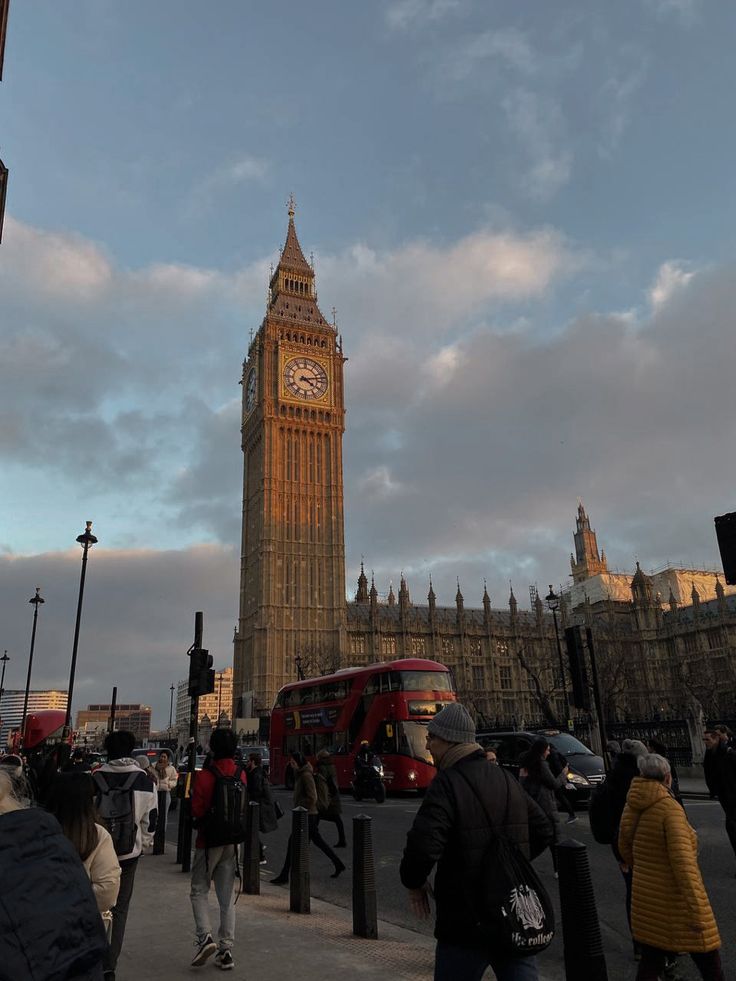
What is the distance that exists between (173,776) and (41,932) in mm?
16245

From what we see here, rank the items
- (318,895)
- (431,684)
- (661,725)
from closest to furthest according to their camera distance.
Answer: (318,895), (431,684), (661,725)

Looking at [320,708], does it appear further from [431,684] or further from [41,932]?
[41,932]

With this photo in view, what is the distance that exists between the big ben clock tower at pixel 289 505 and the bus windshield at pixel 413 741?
48.3 metres

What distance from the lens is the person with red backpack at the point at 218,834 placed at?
6.32 meters

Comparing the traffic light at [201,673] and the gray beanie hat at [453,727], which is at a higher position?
the traffic light at [201,673]

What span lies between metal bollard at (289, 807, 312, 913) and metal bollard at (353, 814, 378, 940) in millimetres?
1348

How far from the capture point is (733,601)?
262 feet

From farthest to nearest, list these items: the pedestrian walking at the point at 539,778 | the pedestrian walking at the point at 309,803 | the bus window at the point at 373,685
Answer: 1. the bus window at the point at 373,685
2. the pedestrian walking at the point at 309,803
3. the pedestrian walking at the point at 539,778


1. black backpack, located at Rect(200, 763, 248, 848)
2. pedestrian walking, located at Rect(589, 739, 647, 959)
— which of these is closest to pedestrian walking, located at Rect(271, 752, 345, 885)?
black backpack, located at Rect(200, 763, 248, 848)

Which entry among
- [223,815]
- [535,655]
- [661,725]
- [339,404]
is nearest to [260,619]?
[339,404]

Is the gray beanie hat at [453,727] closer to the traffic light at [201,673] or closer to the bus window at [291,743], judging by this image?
the traffic light at [201,673]

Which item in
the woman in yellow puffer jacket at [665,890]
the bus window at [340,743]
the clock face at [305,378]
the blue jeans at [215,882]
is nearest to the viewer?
the woman in yellow puffer jacket at [665,890]

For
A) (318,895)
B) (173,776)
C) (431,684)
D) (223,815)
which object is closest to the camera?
(223,815)

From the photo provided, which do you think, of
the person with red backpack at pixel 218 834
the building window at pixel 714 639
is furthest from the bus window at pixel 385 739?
the building window at pixel 714 639
